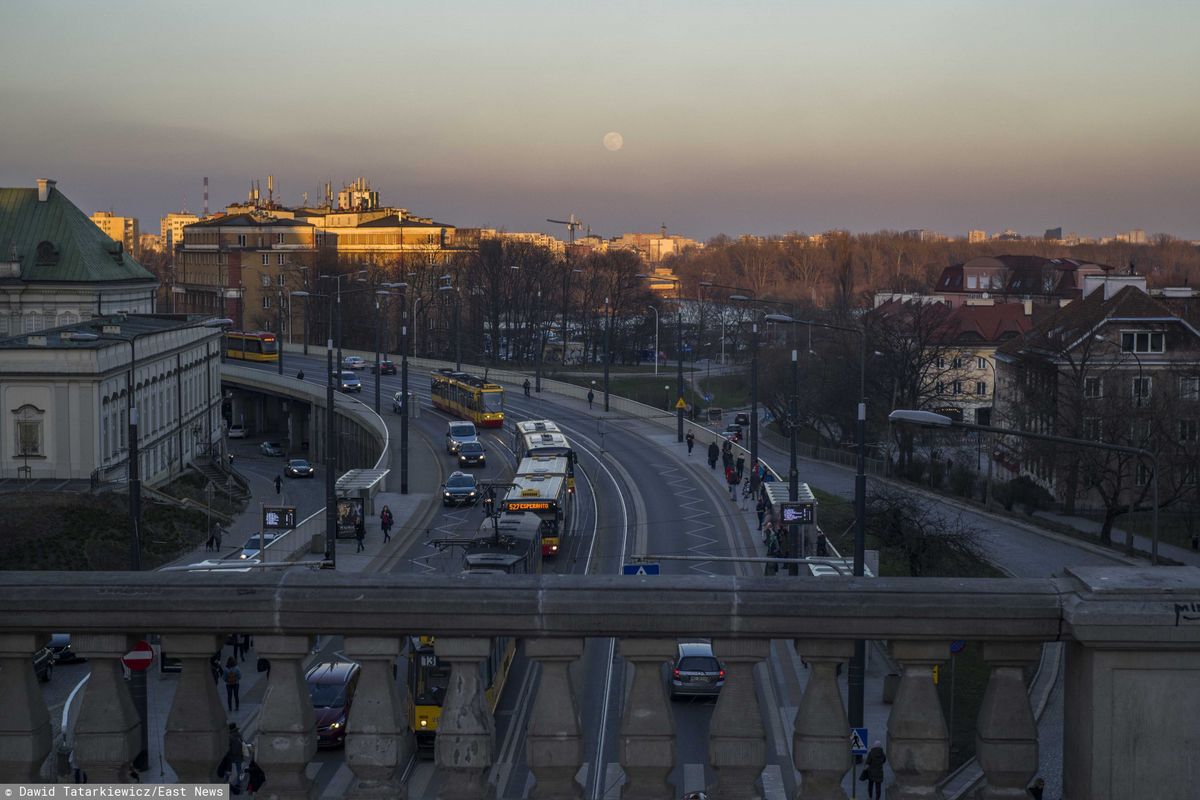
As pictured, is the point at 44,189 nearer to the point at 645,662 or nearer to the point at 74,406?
the point at 74,406

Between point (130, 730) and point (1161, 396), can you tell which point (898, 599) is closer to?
point (130, 730)

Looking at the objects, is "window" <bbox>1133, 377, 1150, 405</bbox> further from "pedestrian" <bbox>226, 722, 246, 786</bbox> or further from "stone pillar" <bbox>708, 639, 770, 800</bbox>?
"stone pillar" <bbox>708, 639, 770, 800</bbox>

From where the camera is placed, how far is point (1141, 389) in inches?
1969

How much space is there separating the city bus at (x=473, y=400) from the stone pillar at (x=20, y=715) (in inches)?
2271

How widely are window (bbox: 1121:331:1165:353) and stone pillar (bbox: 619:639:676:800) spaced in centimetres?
5399

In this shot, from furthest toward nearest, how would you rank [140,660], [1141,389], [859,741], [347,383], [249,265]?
[249,265] < [347,383] < [1141,389] < [859,741] < [140,660]

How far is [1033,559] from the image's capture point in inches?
1603

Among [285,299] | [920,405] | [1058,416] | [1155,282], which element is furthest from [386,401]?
[1155,282]

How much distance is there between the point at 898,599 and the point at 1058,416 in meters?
45.9

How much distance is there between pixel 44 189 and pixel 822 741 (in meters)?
75.6

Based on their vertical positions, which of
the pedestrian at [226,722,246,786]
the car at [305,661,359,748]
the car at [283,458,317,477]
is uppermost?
the pedestrian at [226,722,246,786]

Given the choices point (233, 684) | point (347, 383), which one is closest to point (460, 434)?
point (347, 383)

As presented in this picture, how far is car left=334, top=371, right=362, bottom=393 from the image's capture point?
71.4m

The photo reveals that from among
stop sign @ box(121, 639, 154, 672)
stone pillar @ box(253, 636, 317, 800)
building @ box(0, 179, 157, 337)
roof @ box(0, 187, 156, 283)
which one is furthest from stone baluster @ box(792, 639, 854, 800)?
roof @ box(0, 187, 156, 283)
